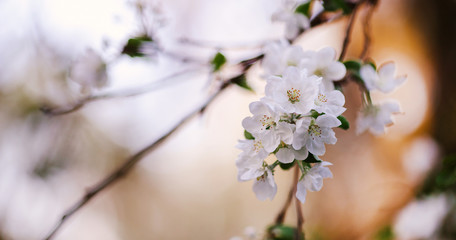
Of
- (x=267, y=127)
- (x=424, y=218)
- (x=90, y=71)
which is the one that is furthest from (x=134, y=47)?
(x=424, y=218)

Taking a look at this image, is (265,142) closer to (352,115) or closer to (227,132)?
(352,115)

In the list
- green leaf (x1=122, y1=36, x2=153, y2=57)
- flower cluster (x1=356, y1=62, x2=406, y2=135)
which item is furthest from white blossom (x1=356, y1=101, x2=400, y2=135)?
green leaf (x1=122, y1=36, x2=153, y2=57)

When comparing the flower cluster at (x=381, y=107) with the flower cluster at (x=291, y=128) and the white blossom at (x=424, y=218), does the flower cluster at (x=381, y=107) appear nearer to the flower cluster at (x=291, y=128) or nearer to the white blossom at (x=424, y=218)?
the flower cluster at (x=291, y=128)

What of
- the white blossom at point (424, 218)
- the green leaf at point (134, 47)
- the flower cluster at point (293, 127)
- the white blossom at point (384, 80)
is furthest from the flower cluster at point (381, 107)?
the white blossom at point (424, 218)

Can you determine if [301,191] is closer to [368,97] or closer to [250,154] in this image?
[250,154]

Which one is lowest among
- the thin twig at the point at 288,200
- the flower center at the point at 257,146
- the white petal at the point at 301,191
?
the thin twig at the point at 288,200

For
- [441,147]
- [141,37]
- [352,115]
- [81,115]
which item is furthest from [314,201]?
[141,37]

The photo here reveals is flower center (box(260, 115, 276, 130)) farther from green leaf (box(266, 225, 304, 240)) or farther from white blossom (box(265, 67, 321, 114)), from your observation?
green leaf (box(266, 225, 304, 240))
